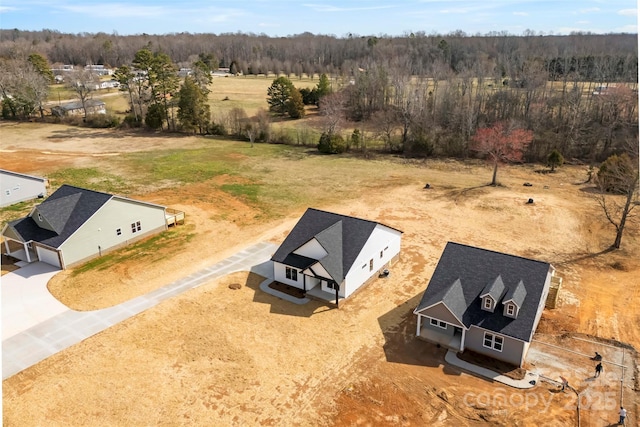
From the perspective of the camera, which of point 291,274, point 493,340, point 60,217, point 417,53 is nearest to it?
point 493,340

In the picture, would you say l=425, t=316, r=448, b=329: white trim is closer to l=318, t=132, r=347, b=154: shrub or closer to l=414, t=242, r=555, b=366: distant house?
l=414, t=242, r=555, b=366: distant house

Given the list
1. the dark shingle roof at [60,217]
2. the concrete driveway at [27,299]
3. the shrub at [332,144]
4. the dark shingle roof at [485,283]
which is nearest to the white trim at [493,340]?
the dark shingle roof at [485,283]

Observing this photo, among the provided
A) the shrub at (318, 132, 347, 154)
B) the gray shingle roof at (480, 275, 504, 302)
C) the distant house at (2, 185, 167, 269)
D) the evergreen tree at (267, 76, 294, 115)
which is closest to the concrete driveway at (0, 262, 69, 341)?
the distant house at (2, 185, 167, 269)

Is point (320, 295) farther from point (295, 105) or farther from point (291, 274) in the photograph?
point (295, 105)

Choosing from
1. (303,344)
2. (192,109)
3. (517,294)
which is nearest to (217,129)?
(192,109)

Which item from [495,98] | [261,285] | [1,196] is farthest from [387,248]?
[495,98]

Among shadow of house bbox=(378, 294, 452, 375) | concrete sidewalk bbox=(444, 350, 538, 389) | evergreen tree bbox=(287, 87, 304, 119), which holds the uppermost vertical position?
evergreen tree bbox=(287, 87, 304, 119)
